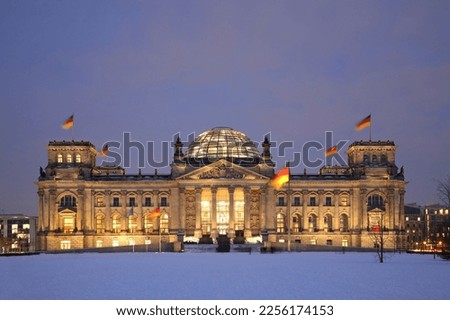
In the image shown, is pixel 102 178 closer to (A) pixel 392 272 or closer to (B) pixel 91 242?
(B) pixel 91 242

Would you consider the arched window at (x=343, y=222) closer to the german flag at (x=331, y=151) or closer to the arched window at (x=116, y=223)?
the german flag at (x=331, y=151)

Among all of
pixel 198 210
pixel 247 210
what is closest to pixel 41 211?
pixel 198 210

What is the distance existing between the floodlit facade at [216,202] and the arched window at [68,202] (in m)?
0.17

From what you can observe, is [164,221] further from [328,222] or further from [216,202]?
[328,222]

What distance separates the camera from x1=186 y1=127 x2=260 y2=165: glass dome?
133 meters

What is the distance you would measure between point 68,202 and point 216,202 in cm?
2469

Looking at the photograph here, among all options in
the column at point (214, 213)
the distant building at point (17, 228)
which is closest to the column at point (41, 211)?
the column at point (214, 213)

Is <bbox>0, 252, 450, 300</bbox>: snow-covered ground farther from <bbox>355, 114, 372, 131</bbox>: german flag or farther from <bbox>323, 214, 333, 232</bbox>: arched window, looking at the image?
<bbox>323, 214, 333, 232</bbox>: arched window

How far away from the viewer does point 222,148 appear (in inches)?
5295

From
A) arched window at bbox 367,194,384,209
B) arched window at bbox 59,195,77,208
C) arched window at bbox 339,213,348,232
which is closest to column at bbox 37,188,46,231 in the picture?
arched window at bbox 59,195,77,208

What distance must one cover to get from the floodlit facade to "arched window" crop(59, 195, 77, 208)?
166mm

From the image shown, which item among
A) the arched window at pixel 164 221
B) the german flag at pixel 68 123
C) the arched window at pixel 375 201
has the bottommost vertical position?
the arched window at pixel 164 221

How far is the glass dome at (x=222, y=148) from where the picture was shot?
438ft
